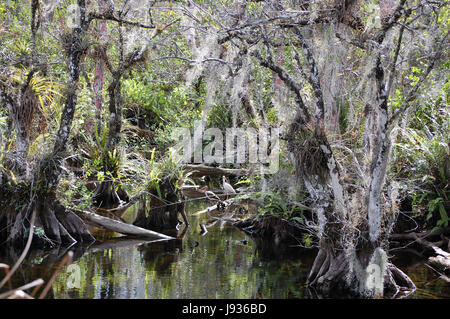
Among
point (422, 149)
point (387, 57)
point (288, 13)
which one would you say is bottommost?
point (422, 149)

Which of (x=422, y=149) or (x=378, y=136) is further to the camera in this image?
(x=422, y=149)

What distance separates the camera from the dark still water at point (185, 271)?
6473 mm

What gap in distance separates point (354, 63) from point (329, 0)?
1.80m

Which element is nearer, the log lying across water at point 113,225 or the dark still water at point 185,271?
the dark still water at point 185,271

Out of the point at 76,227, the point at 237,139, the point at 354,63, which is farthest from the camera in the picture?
the point at 237,139

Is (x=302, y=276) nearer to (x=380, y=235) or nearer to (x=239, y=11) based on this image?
(x=380, y=235)

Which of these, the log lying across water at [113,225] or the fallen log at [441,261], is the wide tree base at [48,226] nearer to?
the log lying across water at [113,225]

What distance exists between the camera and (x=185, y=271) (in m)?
7.40

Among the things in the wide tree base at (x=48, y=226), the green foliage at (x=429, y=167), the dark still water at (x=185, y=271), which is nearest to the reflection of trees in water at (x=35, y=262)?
the dark still water at (x=185, y=271)

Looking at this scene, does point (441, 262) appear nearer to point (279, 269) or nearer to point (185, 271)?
point (279, 269)

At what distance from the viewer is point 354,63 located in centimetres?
784

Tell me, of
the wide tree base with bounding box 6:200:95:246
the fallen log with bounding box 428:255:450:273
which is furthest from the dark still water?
the wide tree base with bounding box 6:200:95:246

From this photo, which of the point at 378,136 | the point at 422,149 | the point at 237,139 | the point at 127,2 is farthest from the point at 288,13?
the point at 237,139

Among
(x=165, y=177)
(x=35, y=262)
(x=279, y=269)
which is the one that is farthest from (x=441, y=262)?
(x=35, y=262)
